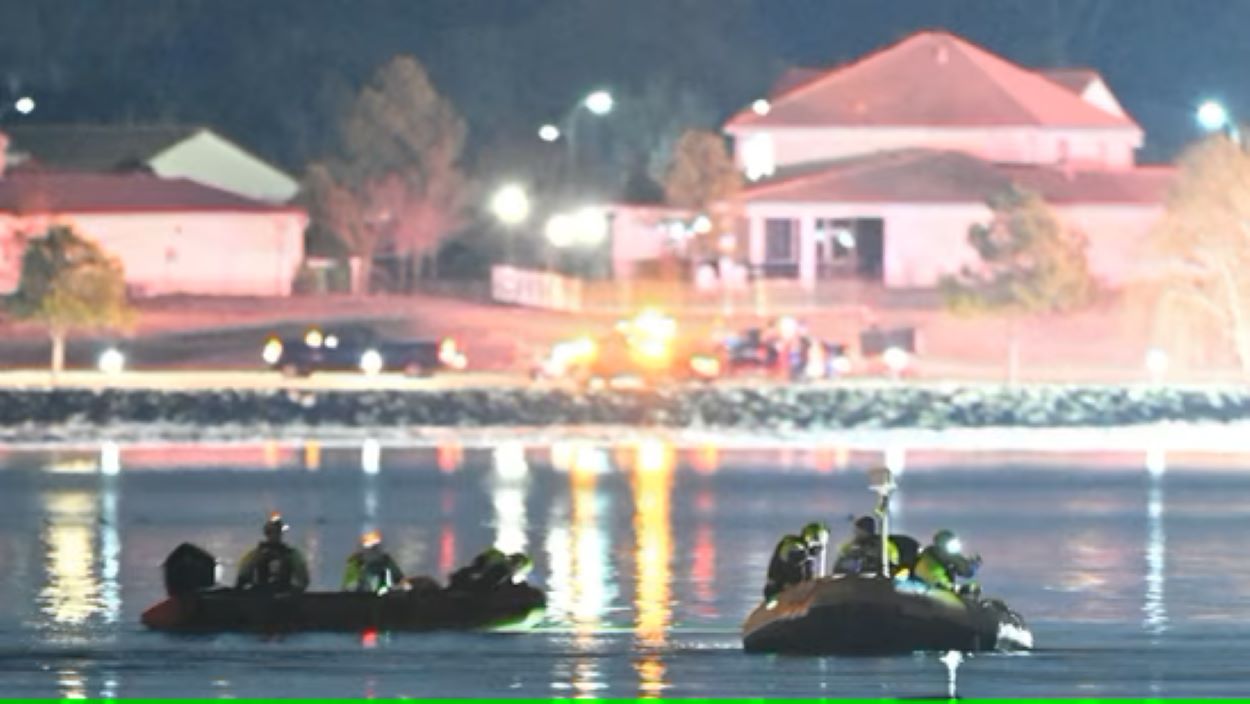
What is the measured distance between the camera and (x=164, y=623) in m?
39.2

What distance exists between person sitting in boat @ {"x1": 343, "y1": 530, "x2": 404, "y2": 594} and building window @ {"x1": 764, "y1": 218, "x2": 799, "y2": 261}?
6258 cm

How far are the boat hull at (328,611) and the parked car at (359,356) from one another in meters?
43.8

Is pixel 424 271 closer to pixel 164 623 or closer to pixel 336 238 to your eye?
pixel 336 238

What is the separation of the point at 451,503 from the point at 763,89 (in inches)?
3720

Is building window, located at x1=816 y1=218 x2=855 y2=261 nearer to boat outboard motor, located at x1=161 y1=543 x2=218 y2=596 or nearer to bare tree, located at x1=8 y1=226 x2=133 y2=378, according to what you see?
bare tree, located at x1=8 y1=226 x2=133 y2=378

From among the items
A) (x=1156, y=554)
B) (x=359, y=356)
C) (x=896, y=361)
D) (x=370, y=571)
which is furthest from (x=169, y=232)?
(x=370, y=571)

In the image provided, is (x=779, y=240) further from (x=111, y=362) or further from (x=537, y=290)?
(x=111, y=362)

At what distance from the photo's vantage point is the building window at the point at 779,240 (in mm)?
101625

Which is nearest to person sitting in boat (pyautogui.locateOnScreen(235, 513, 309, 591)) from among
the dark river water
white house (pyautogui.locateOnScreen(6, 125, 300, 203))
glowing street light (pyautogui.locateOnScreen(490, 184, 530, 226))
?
the dark river water

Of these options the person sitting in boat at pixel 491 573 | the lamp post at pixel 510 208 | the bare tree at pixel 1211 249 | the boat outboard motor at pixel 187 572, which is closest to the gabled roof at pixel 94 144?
the lamp post at pixel 510 208

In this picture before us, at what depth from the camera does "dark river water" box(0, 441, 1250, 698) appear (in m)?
36.0

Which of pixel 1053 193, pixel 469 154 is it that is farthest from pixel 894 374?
pixel 469 154

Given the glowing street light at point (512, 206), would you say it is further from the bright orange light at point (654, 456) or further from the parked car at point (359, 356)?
the bright orange light at point (654, 456)

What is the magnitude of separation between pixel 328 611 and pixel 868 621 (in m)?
5.89
